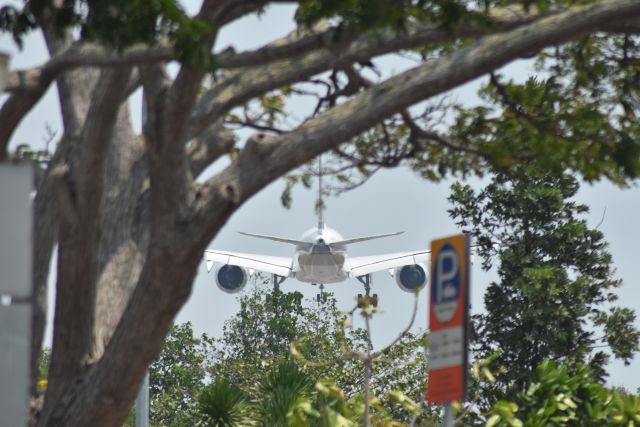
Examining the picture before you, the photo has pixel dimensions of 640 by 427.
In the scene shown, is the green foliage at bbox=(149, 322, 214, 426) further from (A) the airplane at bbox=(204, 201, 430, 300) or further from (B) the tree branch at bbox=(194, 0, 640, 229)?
(B) the tree branch at bbox=(194, 0, 640, 229)

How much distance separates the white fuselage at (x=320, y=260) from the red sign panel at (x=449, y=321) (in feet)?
216

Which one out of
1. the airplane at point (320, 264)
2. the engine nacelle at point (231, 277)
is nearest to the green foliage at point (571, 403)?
the airplane at point (320, 264)

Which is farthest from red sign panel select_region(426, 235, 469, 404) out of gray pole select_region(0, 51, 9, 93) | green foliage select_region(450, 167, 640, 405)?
green foliage select_region(450, 167, 640, 405)

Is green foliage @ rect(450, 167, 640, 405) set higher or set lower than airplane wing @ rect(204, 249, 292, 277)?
lower

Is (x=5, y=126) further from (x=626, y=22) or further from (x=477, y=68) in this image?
(x=626, y=22)

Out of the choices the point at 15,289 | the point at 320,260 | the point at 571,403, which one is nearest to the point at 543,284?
the point at 571,403

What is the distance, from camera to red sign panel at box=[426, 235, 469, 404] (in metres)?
7.62

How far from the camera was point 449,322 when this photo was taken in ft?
25.6

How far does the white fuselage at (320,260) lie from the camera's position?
244 feet

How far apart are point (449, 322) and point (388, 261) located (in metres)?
71.8

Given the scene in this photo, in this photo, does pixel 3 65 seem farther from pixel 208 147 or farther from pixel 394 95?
pixel 208 147

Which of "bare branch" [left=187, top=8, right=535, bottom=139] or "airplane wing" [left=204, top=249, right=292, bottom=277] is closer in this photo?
"bare branch" [left=187, top=8, right=535, bottom=139]

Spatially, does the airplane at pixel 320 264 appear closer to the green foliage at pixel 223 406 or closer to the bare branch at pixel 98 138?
the green foliage at pixel 223 406

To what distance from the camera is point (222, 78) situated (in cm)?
1070
